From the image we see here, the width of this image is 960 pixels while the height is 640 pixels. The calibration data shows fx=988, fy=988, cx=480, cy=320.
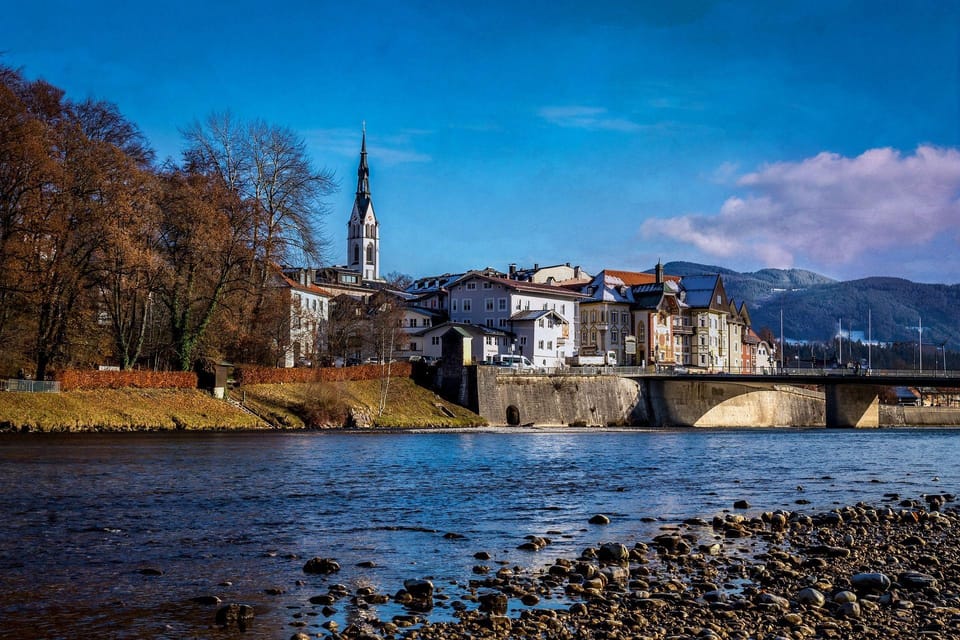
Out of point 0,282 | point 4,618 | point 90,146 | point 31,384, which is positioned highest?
point 90,146

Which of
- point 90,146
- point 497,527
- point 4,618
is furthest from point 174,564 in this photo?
point 90,146

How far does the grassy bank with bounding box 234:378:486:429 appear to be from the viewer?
63.0 metres

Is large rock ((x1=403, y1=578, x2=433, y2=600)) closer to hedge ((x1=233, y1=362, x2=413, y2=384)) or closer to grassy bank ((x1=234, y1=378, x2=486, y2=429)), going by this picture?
grassy bank ((x1=234, y1=378, x2=486, y2=429))

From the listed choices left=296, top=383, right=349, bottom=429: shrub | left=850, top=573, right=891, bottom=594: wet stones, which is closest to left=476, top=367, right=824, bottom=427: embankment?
left=296, top=383, right=349, bottom=429: shrub

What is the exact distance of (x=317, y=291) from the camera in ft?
314

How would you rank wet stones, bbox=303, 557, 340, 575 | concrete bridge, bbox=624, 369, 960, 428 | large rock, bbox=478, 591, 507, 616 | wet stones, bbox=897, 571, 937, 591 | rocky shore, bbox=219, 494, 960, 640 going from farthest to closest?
concrete bridge, bbox=624, 369, 960, 428 < wet stones, bbox=303, 557, 340, 575 < wet stones, bbox=897, 571, 937, 591 < large rock, bbox=478, 591, 507, 616 < rocky shore, bbox=219, 494, 960, 640

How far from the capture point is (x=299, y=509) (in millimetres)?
23812

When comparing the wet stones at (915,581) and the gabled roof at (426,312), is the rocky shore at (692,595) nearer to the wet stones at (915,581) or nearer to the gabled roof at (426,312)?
the wet stones at (915,581)

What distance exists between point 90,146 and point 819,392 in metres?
87.5

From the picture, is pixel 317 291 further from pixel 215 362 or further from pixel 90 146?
pixel 90 146

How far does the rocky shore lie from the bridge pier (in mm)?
83841

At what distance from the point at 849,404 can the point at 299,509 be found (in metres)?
86.2

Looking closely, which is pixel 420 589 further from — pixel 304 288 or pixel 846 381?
pixel 846 381

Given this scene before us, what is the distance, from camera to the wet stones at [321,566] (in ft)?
51.4
